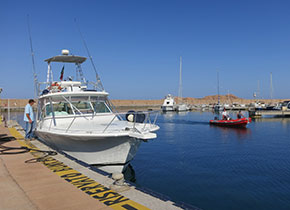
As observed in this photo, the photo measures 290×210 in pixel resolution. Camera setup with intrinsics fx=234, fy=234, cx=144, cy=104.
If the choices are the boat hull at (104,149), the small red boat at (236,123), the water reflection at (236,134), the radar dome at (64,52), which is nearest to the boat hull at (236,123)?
the small red boat at (236,123)

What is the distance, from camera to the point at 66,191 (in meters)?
5.23

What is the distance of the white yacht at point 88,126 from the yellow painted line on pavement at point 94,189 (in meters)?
1.34

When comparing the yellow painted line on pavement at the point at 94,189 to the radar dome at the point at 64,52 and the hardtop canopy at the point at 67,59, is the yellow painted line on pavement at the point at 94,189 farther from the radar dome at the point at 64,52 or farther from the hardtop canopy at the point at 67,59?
the radar dome at the point at 64,52

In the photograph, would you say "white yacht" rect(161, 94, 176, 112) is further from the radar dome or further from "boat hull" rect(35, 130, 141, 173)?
"boat hull" rect(35, 130, 141, 173)

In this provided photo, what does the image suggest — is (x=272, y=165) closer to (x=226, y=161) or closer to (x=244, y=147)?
(x=226, y=161)

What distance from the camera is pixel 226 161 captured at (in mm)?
13367

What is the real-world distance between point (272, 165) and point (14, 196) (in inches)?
476

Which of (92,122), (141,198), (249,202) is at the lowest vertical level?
(249,202)

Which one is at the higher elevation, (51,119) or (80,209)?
(51,119)

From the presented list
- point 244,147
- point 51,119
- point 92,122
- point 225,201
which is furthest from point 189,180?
point 244,147

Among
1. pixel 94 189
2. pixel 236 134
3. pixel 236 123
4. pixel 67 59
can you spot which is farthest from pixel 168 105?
pixel 94 189

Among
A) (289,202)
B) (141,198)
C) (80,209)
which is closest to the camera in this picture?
Result: (80,209)

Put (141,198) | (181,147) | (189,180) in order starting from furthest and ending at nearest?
(181,147) < (189,180) < (141,198)

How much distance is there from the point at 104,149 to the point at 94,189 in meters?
3.14
